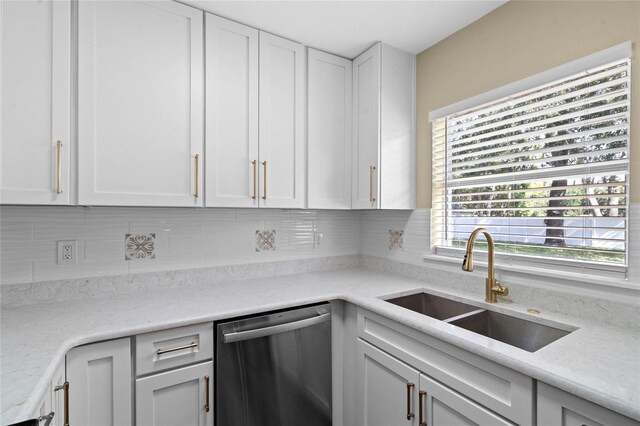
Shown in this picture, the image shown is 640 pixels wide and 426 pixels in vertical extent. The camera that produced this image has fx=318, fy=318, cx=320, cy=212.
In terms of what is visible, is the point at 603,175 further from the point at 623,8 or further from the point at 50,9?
the point at 50,9

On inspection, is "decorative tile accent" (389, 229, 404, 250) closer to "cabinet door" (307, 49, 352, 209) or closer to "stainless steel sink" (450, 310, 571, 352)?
"cabinet door" (307, 49, 352, 209)

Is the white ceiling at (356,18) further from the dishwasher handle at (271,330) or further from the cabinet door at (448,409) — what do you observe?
the cabinet door at (448,409)

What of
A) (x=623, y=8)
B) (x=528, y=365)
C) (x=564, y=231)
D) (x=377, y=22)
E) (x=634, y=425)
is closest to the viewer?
(x=634, y=425)

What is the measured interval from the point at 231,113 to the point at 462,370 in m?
1.59

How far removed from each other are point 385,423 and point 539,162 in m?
1.40

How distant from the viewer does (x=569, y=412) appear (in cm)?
87

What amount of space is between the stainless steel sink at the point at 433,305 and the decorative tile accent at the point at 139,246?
1349mm

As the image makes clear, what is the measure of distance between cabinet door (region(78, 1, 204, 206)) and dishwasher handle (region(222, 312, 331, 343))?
681 mm

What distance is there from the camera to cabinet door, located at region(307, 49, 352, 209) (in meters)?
2.00

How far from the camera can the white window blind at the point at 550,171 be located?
1252 mm

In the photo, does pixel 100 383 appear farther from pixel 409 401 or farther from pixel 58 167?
pixel 409 401

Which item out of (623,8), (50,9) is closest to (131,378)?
(50,9)

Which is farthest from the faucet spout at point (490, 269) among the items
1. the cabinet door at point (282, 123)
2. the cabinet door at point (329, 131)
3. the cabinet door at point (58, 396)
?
the cabinet door at point (58, 396)

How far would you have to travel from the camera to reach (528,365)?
924 mm
